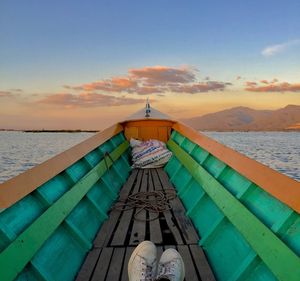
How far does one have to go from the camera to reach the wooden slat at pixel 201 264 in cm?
292

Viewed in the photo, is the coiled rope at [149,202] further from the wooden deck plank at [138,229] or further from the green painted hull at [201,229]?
the green painted hull at [201,229]

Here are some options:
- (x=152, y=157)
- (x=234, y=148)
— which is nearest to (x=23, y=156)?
(x=234, y=148)

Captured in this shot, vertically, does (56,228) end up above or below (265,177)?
below

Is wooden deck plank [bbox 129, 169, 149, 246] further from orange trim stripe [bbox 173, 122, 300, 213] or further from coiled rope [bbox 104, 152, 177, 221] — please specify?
orange trim stripe [bbox 173, 122, 300, 213]

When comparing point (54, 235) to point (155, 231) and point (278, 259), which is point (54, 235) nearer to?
point (155, 231)

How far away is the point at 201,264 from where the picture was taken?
10.2 ft

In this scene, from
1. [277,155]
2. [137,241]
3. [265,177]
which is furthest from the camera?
[277,155]

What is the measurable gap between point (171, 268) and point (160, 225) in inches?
69.0

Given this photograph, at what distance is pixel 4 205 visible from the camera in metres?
2.28

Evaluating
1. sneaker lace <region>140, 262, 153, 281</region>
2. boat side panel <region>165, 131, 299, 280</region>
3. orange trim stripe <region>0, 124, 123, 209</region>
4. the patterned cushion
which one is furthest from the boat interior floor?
the patterned cushion

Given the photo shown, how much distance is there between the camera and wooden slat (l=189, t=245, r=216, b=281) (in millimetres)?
2918

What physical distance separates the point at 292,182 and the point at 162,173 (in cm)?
538

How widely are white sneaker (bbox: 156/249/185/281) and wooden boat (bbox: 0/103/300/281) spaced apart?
0.43m

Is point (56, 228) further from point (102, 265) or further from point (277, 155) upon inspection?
point (277, 155)
